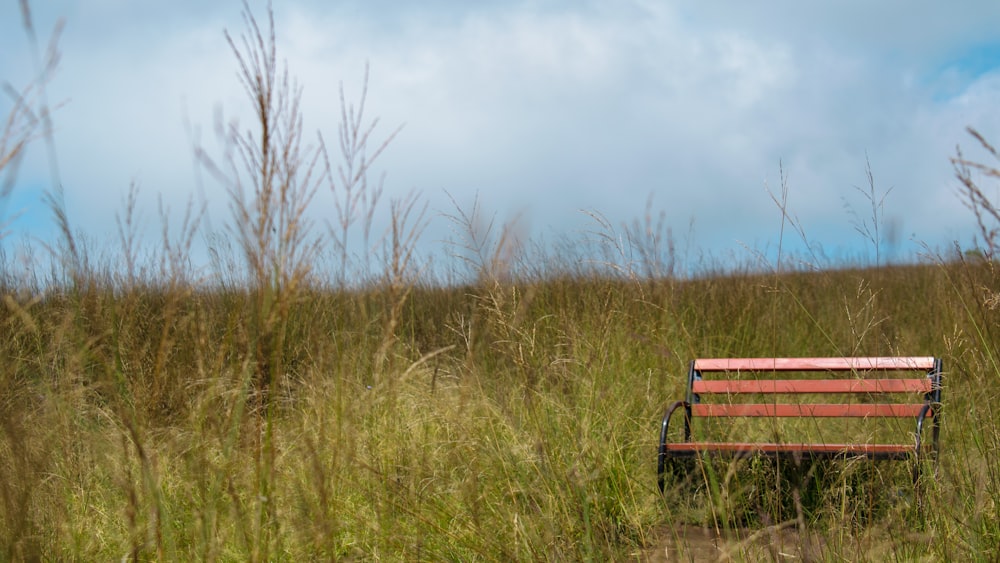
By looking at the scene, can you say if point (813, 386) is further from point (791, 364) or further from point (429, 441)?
point (429, 441)

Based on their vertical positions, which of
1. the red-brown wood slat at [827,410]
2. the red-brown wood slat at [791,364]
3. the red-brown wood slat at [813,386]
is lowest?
the red-brown wood slat at [827,410]

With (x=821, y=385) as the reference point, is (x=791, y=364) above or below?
above

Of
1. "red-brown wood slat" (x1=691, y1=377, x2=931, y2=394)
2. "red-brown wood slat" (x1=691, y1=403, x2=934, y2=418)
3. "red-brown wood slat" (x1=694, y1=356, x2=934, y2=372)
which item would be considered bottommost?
"red-brown wood slat" (x1=691, y1=403, x2=934, y2=418)

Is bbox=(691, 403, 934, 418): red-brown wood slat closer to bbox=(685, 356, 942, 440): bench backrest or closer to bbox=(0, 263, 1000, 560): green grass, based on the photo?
bbox=(685, 356, 942, 440): bench backrest

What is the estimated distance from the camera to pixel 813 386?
13.0 feet

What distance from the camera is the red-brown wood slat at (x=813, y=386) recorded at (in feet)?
11.8

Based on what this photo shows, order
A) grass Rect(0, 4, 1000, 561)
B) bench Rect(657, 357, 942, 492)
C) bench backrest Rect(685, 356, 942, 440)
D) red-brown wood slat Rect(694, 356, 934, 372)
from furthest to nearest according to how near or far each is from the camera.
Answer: red-brown wood slat Rect(694, 356, 934, 372) < bench backrest Rect(685, 356, 942, 440) < bench Rect(657, 357, 942, 492) < grass Rect(0, 4, 1000, 561)

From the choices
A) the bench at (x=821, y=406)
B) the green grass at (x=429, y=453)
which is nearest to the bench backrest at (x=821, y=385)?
the bench at (x=821, y=406)

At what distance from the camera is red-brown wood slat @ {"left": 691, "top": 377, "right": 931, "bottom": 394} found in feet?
11.8

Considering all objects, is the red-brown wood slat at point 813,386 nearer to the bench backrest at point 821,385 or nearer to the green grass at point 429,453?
the bench backrest at point 821,385

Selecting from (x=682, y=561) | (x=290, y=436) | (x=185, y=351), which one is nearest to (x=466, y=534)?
(x=682, y=561)

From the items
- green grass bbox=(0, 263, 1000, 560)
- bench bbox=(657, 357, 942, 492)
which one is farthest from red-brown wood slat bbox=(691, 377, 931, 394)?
green grass bbox=(0, 263, 1000, 560)

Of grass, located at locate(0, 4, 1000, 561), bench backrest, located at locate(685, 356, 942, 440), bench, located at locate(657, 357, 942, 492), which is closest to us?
grass, located at locate(0, 4, 1000, 561)

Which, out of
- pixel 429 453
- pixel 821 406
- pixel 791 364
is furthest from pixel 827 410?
pixel 429 453
